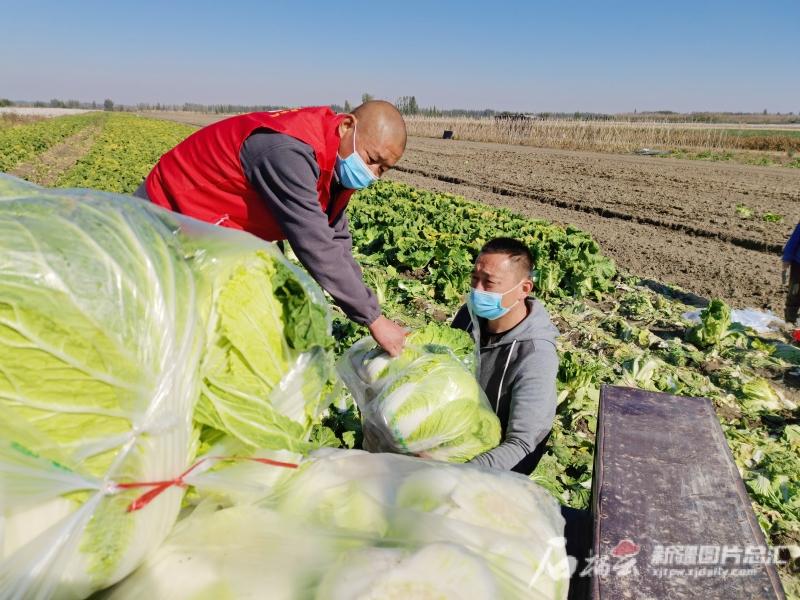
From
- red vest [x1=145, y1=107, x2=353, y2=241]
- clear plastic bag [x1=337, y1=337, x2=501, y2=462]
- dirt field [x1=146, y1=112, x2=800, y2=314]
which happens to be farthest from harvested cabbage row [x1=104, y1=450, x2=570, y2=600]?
dirt field [x1=146, y1=112, x2=800, y2=314]

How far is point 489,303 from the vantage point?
299 centimetres

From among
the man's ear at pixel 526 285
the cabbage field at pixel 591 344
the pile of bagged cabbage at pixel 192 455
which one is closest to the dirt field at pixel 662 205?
the cabbage field at pixel 591 344

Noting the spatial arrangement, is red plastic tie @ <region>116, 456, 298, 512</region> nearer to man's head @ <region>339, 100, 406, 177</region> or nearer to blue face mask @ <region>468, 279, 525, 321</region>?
man's head @ <region>339, 100, 406, 177</region>

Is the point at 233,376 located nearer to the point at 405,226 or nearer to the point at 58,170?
the point at 405,226

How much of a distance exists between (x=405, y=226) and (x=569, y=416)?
6.03m

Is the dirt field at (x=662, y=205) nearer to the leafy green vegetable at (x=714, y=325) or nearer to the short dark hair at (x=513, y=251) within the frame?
the leafy green vegetable at (x=714, y=325)

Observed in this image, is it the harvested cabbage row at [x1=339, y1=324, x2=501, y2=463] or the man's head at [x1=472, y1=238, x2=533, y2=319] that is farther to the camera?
the man's head at [x1=472, y1=238, x2=533, y2=319]

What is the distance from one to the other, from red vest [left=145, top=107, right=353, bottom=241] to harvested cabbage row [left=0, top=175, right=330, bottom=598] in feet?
3.74

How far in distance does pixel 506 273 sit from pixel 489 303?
187mm

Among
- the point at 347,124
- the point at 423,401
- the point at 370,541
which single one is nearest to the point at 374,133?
the point at 347,124

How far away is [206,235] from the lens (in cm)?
135

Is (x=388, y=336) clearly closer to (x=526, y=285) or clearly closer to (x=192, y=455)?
(x=192, y=455)

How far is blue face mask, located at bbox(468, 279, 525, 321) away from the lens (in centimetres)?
297

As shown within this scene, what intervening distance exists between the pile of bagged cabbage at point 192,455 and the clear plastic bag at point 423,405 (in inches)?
21.6
